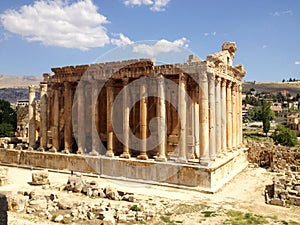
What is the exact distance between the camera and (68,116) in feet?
73.2

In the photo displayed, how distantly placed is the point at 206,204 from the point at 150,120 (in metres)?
8.45

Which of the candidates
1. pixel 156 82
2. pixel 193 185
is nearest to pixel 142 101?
pixel 156 82

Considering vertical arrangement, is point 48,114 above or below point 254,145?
above

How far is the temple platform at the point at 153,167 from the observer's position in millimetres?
16055

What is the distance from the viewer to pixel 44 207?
12.6 meters

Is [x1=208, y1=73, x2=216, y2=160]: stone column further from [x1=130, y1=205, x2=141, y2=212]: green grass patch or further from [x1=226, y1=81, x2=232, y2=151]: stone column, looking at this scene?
[x1=130, y1=205, x2=141, y2=212]: green grass patch

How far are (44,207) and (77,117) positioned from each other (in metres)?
10.9

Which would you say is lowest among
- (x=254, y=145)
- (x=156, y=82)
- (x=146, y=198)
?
(x=146, y=198)

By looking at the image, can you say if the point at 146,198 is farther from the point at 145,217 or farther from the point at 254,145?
the point at 254,145

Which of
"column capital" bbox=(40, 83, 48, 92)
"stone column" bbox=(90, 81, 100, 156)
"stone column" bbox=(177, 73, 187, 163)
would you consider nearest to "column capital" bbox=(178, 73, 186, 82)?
"stone column" bbox=(177, 73, 187, 163)

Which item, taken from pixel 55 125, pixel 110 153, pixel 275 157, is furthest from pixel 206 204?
pixel 55 125

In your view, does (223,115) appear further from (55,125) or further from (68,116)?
(55,125)

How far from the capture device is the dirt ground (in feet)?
38.0

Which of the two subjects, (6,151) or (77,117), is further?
(6,151)
